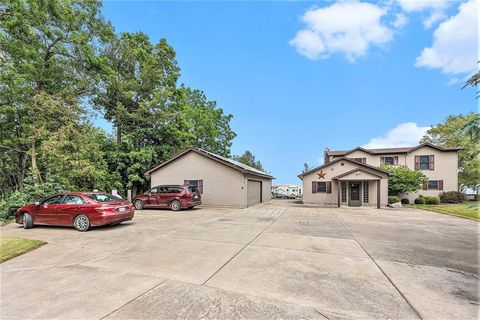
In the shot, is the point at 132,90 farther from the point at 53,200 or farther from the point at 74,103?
the point at 53,200

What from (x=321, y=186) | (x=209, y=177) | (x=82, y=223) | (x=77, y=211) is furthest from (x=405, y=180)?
(x=77, y=211)

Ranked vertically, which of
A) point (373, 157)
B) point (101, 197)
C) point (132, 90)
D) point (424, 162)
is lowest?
point (101, 197)

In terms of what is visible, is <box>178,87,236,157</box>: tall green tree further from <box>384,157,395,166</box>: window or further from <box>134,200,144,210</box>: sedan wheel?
<box>384,157,395,166</box>: window

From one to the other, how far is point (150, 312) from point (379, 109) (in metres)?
24.3

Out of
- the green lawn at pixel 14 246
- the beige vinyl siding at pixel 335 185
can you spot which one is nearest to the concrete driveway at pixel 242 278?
the green lawn at pixel 14 246

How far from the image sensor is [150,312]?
2.96 m

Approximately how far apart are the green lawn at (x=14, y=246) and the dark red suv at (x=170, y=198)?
856 cm

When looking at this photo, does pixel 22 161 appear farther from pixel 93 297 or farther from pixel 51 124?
pixel 93 297

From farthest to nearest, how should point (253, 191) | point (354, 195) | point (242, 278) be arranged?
point (354, 195)
point (253, 191)
point (242, 278)

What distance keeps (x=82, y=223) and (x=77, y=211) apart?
1.58ft

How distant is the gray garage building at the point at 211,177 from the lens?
17.9 metres

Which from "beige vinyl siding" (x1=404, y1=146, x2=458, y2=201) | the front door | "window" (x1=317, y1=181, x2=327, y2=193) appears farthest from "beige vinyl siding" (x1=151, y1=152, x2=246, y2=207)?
"beige vinyl siding" (x1=404, y1=146, x2=458, y2=201)

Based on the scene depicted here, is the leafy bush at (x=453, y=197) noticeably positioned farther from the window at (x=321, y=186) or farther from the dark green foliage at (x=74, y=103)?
the dark green foliage at (x=74, y=103)

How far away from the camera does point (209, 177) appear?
18781 mm
